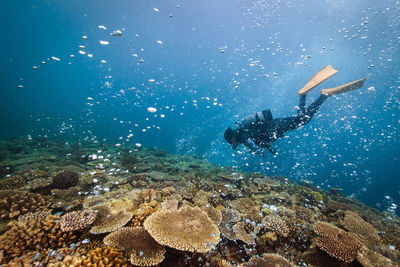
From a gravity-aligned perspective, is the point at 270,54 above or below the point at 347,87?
above

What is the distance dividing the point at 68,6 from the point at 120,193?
203 ft

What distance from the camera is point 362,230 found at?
520 centimetres

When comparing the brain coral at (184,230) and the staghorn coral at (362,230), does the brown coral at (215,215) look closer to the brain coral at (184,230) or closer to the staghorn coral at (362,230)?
the brain coral at (184,230)

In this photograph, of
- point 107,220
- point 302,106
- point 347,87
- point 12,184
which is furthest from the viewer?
point 302,106

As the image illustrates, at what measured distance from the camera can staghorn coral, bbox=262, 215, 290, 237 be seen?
4.60 metres

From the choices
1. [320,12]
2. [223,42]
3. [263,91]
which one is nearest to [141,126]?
[263,91]

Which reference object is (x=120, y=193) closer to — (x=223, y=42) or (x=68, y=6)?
(x=223, y=42)

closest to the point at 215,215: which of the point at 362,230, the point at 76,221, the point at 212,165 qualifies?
the point at 76,221

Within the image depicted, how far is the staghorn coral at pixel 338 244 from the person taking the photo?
11.8ft

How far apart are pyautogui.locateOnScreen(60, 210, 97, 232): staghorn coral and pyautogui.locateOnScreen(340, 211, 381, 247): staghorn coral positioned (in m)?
7.44

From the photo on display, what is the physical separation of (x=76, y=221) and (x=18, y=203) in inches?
92.1

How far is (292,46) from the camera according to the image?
40625 mm

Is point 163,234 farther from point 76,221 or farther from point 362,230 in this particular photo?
point 362,230

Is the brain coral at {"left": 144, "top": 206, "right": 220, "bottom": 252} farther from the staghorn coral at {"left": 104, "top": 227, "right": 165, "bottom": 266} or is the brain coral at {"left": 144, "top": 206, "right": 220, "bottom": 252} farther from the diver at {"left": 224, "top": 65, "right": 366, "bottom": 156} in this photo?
the diver at {"left": 224, "top": 65, "right": 366, "bottom": 156}
